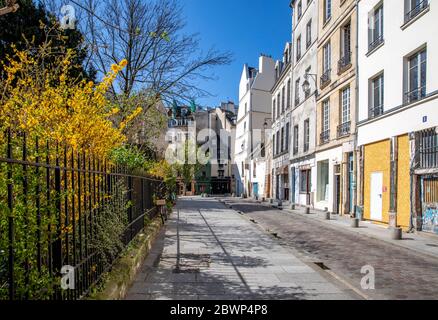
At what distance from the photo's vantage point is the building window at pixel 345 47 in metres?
19.8

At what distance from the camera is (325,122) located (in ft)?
76.0

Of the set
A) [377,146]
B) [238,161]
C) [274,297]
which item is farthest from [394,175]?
[238,161]

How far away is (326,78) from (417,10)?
9313 mm

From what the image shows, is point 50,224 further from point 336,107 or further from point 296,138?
point 296,138

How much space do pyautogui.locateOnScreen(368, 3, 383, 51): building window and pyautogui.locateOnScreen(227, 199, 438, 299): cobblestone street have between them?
8535 millimetres

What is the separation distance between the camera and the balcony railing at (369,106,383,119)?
16078 mm

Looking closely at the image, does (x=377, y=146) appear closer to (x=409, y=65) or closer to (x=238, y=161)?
(x=409, y=65)

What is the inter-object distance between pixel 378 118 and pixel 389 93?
4.06 ft

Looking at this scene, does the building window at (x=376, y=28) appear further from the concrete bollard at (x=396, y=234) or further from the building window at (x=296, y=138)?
the building window at (x=296, y=138)

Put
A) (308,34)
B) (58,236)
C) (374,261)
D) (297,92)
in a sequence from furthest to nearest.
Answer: (297,92) → (308,34) → (374,261) → (58,236)

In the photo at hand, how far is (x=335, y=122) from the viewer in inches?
824

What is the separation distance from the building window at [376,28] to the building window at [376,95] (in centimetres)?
145

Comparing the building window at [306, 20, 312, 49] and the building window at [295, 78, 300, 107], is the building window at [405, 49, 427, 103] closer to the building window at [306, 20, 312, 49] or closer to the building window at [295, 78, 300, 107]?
the building window at [306, 20, 312, 49]

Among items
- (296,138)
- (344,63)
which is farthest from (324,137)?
(296,138)
